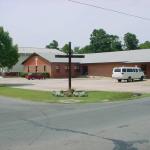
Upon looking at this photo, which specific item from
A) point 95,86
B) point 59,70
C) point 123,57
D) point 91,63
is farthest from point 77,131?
point 91,63

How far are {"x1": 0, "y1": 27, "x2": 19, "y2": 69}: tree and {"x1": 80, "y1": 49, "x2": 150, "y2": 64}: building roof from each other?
791 inches

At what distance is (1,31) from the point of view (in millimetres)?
48375

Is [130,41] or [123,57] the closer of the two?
[123,57]

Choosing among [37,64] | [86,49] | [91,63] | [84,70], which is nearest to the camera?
[91,63]

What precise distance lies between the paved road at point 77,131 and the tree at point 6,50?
3201 cm

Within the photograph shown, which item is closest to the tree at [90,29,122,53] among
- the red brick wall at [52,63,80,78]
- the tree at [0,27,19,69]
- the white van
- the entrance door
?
the entrance door

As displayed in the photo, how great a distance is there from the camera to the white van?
5094 cm

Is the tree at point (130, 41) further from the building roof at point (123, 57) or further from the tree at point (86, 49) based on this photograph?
the building roof at point (123, 57)

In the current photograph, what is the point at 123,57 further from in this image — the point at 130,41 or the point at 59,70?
the point at 130,41

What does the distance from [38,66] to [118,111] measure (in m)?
57.9

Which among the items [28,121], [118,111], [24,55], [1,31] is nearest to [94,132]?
[28,121]

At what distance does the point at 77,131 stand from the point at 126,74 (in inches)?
1584

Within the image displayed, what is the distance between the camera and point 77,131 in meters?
11.6

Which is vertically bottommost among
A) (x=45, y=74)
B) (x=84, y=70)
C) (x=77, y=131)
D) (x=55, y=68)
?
(x=77, y=131)
